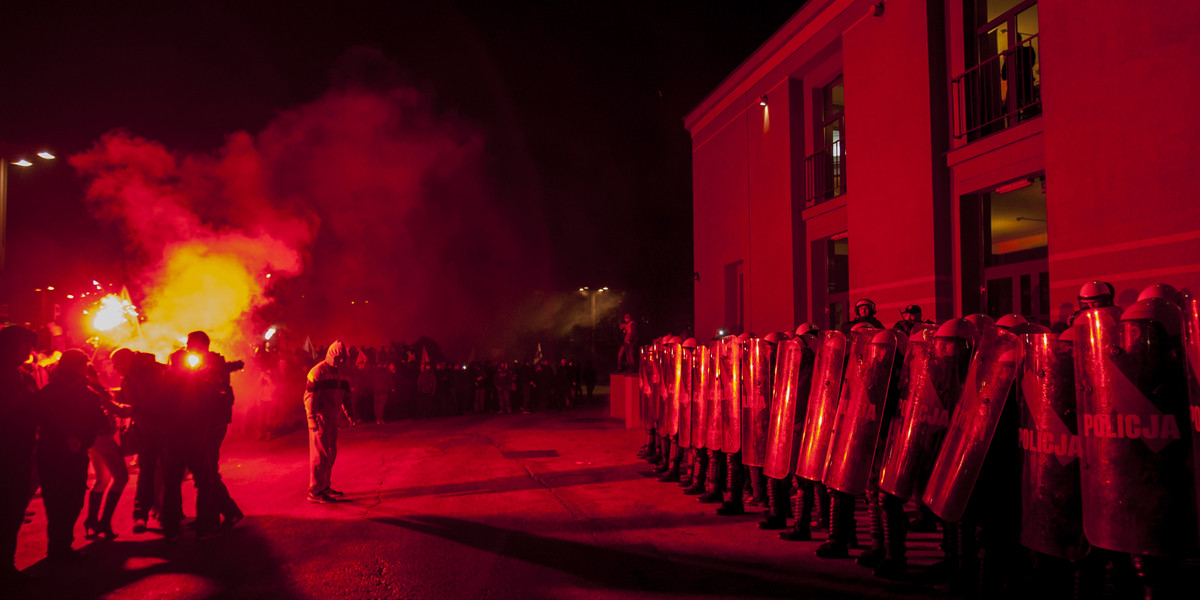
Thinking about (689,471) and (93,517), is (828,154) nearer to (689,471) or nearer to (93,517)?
(689,471)

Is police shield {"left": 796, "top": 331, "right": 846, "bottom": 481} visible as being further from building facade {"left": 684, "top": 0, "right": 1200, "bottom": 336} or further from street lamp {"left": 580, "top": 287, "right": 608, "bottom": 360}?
street lamp {"left": 580, "top": 287, "right": 608, "bottom": 360}

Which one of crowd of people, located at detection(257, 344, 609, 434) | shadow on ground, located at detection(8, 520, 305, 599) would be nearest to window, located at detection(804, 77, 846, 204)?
crowd of people, located at detection(257, 344, 609, 434)

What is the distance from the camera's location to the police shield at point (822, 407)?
5.36 meters

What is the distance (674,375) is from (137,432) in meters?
5.94

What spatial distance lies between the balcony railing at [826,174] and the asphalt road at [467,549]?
696 centimetres

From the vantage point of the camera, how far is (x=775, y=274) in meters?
14.5

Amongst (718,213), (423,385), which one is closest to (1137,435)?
(718,213)

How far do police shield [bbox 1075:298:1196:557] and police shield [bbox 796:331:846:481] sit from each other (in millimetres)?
2031

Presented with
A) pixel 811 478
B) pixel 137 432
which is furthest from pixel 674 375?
pixel 137 432

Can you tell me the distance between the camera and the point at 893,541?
4762mm

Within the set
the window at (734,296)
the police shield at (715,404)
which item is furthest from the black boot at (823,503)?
the window at (734,296)

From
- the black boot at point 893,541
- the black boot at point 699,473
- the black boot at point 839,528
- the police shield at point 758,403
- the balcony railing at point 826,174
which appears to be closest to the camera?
the black boot at point 893,541

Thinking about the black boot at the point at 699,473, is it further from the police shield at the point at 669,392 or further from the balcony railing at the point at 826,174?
the balcony railing at the point at 826,174

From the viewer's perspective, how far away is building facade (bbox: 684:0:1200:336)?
672 centimetres
